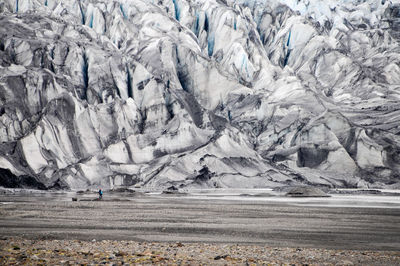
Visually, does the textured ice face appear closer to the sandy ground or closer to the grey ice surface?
the grey ice surface

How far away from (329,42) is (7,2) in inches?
2885

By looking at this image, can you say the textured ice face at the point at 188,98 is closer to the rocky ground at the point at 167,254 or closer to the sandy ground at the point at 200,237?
the sandy ground at the point at 200,237

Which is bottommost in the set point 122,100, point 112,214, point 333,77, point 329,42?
point 112,214

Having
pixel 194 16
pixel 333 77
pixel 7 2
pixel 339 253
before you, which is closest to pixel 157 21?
pixel 194 16

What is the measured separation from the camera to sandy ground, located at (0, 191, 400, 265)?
43.5ft

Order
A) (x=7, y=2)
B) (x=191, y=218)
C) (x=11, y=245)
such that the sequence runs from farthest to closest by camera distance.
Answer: (x=7, y=2)
(x=191, y=218)
(x=11, y=245)

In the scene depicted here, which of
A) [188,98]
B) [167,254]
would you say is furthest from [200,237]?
[188,98]

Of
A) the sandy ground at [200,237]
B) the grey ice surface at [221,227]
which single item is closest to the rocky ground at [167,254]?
the sandy ground at [200,237]

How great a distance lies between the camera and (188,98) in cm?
9400

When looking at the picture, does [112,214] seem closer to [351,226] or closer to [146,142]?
[351,226]

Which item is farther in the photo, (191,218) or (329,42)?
(329,42)

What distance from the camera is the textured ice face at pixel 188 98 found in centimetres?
7162

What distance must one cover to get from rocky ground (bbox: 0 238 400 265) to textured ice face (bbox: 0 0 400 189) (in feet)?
160

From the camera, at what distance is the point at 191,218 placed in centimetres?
2603
